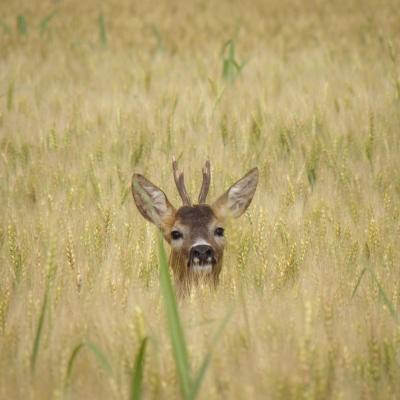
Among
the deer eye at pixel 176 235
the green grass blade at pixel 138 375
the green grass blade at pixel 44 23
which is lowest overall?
the green grass blade at pixel 138 375

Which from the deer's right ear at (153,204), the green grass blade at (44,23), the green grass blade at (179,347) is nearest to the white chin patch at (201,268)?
the deer's right ear at (153,204)

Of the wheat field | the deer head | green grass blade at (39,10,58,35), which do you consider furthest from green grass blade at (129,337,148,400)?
green grass blade at (39,10,58,35)

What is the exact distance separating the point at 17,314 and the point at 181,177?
59.1 inches

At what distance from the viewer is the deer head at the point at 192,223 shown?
337 cm

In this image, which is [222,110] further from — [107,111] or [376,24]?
[376,24]

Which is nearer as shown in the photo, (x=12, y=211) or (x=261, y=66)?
(x=12, y=211)

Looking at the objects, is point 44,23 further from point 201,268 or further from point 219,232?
point 201,268

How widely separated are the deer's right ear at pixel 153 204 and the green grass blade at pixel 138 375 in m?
1.52

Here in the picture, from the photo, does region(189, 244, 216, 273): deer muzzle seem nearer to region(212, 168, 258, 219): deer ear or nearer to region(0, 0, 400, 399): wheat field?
region(0, 0, 400, 399): wheat field

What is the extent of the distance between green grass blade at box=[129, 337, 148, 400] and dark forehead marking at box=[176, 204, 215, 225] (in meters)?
1.44

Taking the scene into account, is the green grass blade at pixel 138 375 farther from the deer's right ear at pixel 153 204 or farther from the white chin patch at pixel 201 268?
the deer's right ear at pixel 153 204

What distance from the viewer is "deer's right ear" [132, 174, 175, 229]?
3.59 metres

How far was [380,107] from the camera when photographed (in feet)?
20.1

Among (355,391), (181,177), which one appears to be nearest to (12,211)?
(181,177)
